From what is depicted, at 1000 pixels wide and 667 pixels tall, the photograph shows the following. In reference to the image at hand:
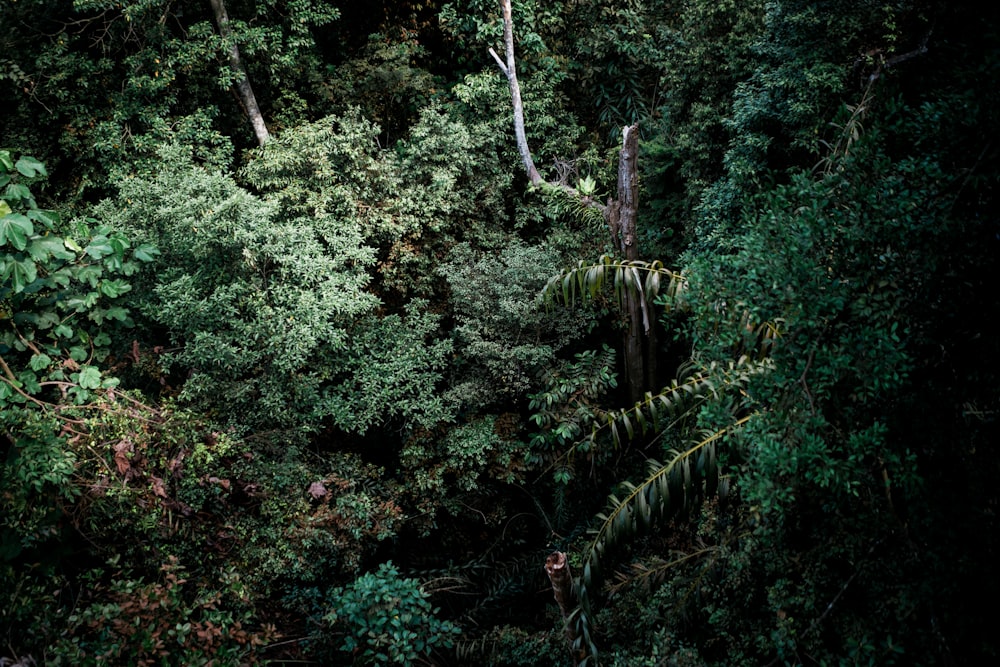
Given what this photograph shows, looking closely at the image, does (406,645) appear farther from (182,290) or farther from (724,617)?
(182,290)

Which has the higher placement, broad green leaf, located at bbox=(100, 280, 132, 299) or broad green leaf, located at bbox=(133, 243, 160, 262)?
broad green leaf, located at bbox=(133, 243, 160, 262)

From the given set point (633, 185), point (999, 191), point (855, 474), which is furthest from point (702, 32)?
point (855, 474)

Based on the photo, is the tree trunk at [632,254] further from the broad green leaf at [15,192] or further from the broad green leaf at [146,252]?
the broad green leaf at [15,192]

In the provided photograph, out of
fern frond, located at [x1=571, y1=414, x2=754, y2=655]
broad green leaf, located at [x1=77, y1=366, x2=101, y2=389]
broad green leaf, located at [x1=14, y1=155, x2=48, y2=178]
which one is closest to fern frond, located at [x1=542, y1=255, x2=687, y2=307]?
fern frond, located at [x1=571, y1=414, x2=754, y2=655]

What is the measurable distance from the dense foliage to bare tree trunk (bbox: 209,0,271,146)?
7 centimetres

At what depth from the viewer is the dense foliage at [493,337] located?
278 centimetres

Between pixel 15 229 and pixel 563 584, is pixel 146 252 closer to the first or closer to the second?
pixel 15 229

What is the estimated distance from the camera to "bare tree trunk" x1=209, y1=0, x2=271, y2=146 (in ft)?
24.6

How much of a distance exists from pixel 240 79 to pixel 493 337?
441 cm

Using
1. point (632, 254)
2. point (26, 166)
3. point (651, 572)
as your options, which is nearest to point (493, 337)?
point (632, 254)

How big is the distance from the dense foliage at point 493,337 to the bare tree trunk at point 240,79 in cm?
7

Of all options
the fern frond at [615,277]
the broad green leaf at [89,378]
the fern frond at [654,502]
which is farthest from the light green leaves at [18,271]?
the fern frond at [654,502]

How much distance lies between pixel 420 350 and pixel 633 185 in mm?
2715

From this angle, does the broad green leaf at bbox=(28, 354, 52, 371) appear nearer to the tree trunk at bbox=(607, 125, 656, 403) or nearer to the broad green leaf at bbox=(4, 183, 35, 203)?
the broad green leaf at bbox=(4, 183, 35, 203)
